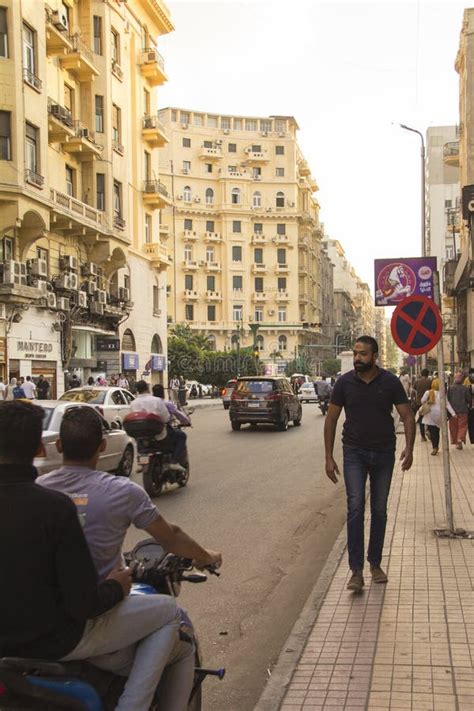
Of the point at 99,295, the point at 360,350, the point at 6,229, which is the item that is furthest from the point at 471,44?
the point at 360,350

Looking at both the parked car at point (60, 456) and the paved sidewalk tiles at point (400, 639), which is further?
the parked car at point (60, 456)

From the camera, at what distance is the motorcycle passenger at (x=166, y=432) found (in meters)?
11.8

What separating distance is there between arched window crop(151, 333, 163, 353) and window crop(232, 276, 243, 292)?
47142 millimetres

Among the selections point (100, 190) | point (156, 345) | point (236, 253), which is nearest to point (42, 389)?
point (100, 190)

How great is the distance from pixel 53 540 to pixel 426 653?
2.91 metres

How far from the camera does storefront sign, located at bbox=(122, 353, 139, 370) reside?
140 ft

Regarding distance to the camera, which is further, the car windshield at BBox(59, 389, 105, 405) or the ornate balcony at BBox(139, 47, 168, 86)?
the ornate balcony at BBox(139, 47, 168, 86)

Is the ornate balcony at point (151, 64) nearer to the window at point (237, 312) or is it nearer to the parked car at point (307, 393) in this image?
the parked car at point (307, 393)

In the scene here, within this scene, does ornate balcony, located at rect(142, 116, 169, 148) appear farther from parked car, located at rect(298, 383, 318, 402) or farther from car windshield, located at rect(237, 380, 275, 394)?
car windshield, located at rect(237, 380, 275, 394)

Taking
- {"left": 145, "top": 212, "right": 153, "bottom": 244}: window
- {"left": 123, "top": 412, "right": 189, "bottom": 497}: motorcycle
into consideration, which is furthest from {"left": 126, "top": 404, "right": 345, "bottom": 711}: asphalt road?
{"left": 145, "top": 212, "right": 153, "bottom": 244}: window

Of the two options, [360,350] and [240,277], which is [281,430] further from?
[240,277]

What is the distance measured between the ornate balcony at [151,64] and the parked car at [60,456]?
3580cm

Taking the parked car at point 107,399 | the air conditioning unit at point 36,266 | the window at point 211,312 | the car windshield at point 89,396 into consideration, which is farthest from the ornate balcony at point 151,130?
the window at point 211,312

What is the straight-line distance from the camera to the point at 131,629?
2885 millimetres
